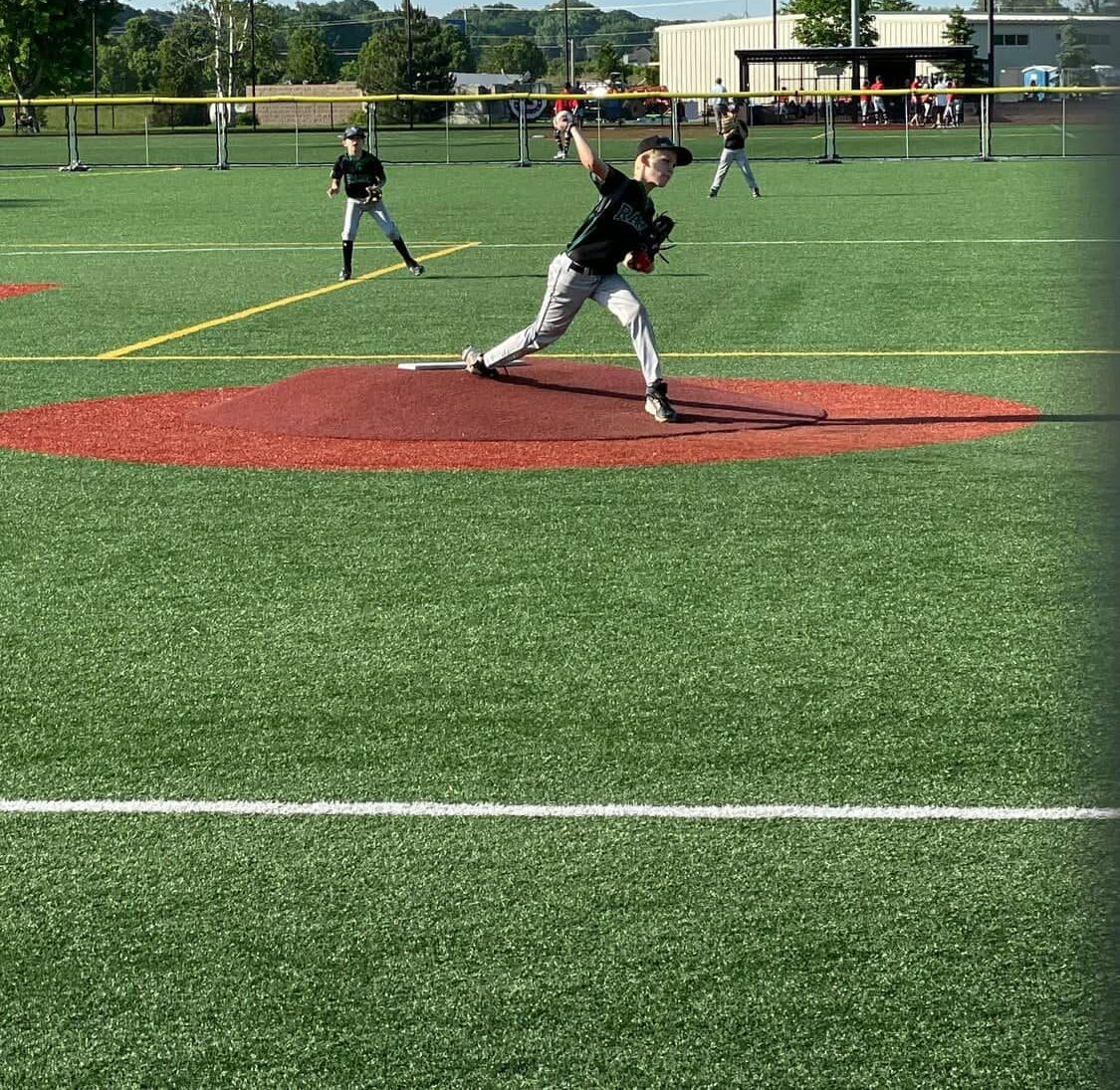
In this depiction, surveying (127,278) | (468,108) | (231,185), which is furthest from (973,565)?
(468,108)

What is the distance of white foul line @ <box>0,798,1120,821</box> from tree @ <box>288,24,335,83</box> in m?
146

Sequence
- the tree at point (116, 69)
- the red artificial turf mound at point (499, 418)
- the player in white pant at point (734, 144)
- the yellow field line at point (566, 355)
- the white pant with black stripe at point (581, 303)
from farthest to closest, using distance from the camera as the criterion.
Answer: the tree at point (116, 69) < the player in white pant at point (734, 144) < the yellow field line at point (566, 355) < the white pant with black stripe at point (581, 303) < the red artificial turf mound at point (499, 418)

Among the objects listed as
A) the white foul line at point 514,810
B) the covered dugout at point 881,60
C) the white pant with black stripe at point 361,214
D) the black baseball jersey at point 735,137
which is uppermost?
the covered dugout at point 881,60

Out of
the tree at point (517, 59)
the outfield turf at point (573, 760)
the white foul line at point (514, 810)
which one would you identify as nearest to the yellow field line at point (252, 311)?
the outfield turf at point (573, 760)

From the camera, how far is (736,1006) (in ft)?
12.4

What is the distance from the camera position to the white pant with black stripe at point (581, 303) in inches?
446

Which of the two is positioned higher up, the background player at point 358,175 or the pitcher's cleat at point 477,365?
the background player at point 358,175

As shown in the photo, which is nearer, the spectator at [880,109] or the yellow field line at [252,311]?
the yellow field line at [252,311]

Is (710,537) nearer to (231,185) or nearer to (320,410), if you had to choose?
(320,410)

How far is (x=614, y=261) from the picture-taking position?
449 inches

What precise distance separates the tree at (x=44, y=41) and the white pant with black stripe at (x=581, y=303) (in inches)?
3426

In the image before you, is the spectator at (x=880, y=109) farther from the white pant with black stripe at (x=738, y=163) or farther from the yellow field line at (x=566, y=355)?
the yellow field line at (x=566, y=355)

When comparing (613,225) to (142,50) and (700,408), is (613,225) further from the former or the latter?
(142,50)

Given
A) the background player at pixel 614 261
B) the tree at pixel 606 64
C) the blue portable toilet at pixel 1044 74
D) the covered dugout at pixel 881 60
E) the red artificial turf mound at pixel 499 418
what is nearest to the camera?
the blue portable toilet at pixel 1044 74
